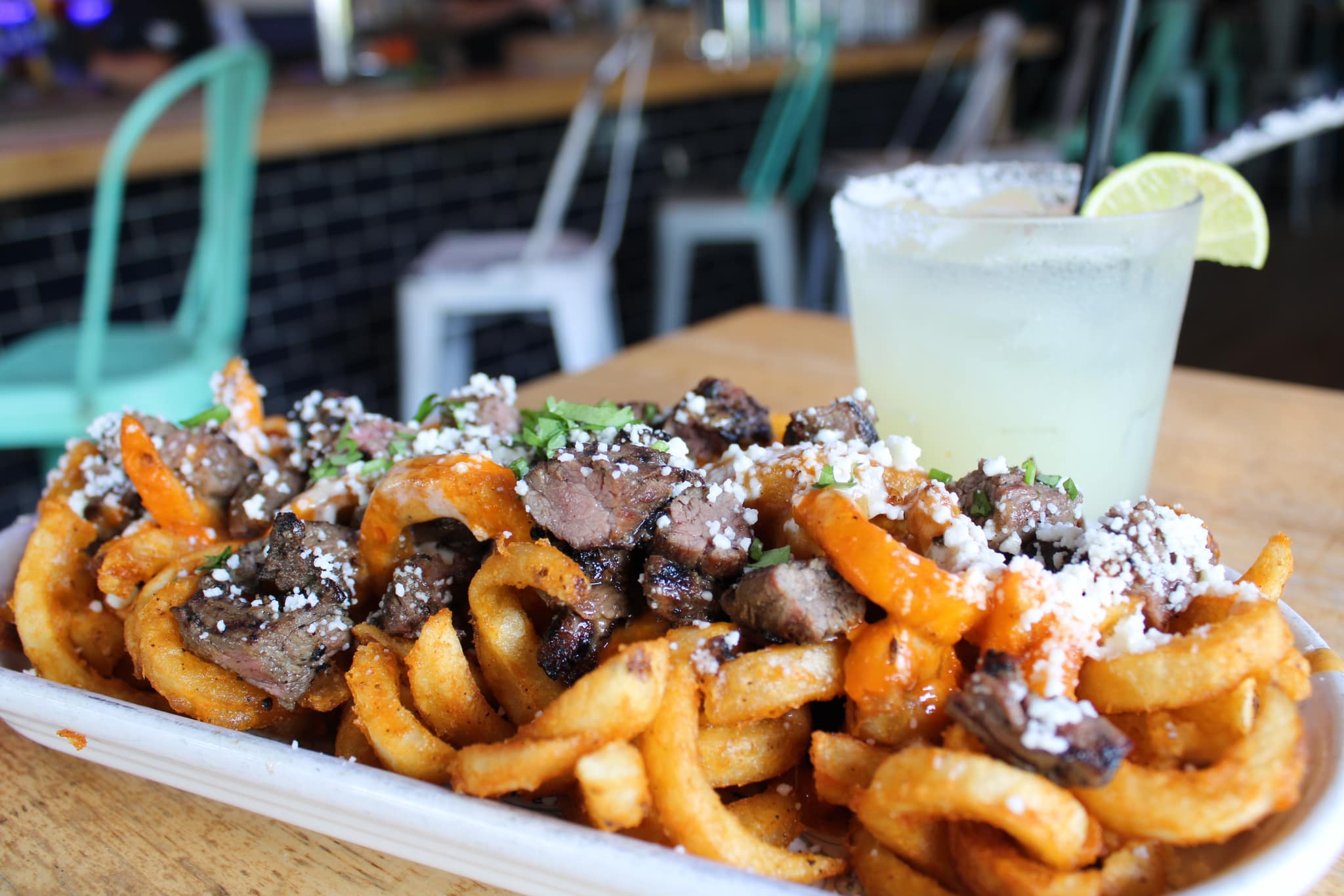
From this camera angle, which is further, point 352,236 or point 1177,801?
point 352,236

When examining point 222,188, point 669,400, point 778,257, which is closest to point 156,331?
Result: point 222,188

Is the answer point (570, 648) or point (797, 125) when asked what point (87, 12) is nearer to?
point (797, 125)

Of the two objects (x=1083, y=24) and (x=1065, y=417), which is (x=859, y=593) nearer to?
(x=1065, y=417)

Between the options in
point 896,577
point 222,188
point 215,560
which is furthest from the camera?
point 222,188

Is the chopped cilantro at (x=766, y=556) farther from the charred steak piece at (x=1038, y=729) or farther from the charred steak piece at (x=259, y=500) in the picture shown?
the charred steak piece at (x=259, y=500)

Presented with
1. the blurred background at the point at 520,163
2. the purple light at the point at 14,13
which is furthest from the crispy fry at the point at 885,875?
the purple light at the point at 14,13

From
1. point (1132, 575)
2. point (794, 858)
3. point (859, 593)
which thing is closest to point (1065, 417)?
point (1132, 575)
